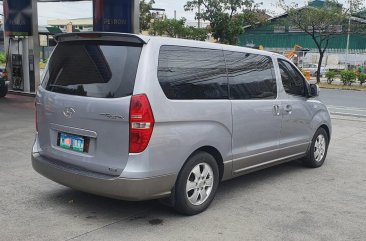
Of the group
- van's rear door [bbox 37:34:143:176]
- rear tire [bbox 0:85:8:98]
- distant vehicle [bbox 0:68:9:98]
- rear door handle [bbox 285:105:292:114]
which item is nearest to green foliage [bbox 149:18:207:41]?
distant vehicle [bbox 0:68:9:98]

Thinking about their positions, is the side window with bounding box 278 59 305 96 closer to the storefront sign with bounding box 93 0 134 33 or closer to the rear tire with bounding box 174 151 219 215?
the rear tire with bounding box 174 151 219 215

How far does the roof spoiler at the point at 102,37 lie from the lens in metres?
4.24

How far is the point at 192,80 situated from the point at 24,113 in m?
8.46

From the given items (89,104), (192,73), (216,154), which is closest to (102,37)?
(89,104)

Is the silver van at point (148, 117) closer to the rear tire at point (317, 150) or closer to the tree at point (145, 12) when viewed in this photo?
the rear tire at point (317, 150)

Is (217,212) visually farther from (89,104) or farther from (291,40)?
(291,40)

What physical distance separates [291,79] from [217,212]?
2.40 m

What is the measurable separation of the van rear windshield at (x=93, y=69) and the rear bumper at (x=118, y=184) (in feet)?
2.52

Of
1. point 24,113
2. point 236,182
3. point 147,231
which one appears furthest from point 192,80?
point 24,113

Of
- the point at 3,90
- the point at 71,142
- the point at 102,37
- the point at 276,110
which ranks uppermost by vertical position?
the point at 102,37

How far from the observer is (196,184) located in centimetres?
465

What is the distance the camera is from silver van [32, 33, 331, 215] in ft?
Result: 13.4

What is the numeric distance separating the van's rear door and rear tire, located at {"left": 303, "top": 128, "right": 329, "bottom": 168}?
3593 mm

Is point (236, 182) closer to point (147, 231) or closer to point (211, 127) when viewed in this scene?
point (211, 127)
